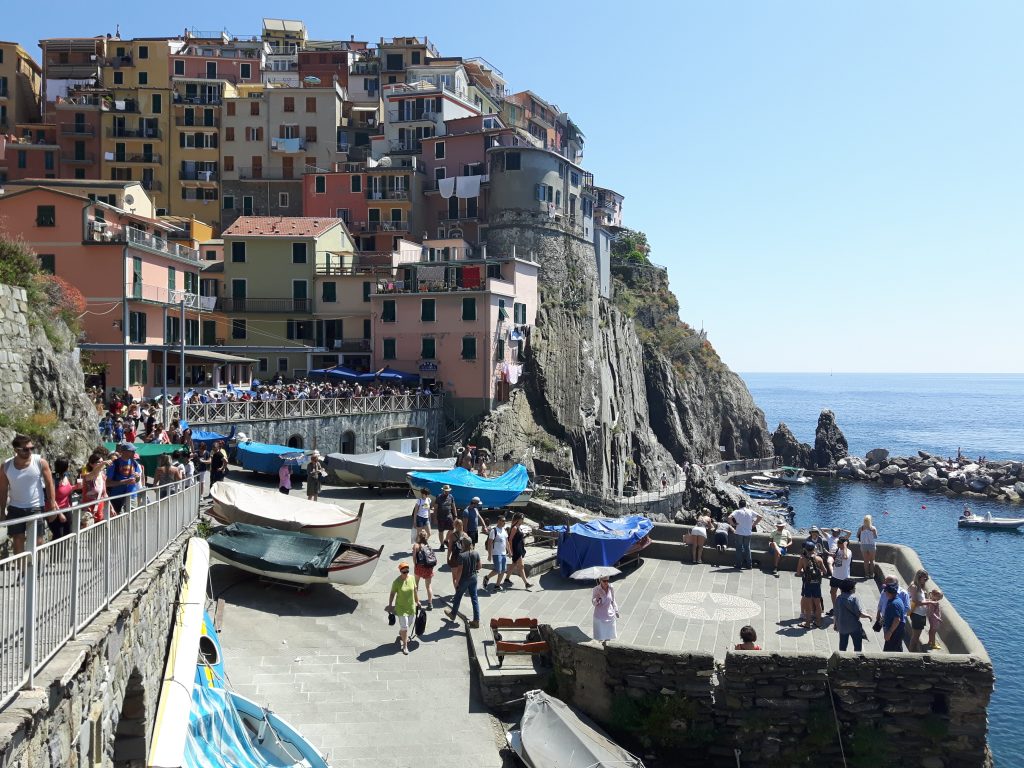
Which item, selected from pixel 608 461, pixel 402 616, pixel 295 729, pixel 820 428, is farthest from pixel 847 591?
pixel 820 428

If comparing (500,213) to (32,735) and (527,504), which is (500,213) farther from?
(32,735)

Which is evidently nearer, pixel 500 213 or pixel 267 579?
pixel 267 579

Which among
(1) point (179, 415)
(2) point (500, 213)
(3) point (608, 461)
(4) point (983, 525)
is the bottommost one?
(4) point (983, 525)

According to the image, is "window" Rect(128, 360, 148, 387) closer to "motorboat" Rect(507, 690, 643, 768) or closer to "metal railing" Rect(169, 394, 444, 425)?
"metal railing" Rect(169, 394, 444, 425)

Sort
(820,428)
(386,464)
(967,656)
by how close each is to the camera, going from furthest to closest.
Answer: (820,428)
(386,464)
(967,656)

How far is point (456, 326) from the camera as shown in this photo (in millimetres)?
47594

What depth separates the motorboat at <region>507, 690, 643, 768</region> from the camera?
430 inches

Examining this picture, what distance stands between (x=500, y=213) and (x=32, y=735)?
5680cm

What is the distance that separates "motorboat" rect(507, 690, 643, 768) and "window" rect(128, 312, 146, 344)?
109ft

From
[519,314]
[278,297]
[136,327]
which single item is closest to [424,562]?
[136,327]

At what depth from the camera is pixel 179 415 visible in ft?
107

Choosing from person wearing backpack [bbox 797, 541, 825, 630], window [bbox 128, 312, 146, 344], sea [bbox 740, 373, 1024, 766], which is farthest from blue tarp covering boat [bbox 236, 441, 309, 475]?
sea [bbox 740, 373, 1024, 766]

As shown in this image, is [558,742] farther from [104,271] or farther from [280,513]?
[104,271]

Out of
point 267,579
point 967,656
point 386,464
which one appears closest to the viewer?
point 967,656
